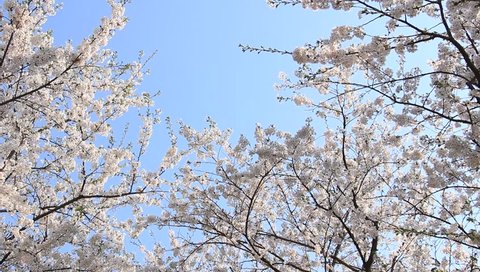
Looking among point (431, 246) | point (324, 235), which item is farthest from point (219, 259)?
point (431, 246)

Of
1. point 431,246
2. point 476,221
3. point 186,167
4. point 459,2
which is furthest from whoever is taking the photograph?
point 186,167

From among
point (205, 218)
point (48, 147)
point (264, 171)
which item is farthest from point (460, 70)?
point (48, 147)

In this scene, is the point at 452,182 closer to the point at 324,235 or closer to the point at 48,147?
the point at 324,235

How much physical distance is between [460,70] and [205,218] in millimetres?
4676

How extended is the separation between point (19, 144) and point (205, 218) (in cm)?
318

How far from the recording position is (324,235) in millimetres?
7789

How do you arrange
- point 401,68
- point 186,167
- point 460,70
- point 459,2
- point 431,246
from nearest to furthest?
point 459,2 < point 460,70 < point 401,68 < point 431,246 < point 186,167

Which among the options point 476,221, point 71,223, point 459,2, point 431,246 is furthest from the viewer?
point 431,246

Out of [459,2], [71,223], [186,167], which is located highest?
[186,167]

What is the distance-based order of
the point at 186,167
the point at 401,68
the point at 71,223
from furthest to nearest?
the point at 186,167, the point at 71,223, the point at 401,68

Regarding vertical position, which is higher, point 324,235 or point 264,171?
point 264,171

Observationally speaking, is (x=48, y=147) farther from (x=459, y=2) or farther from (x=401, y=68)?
(x=459, y=2)

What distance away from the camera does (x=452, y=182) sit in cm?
567

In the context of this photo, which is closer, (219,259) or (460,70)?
(460,70)
